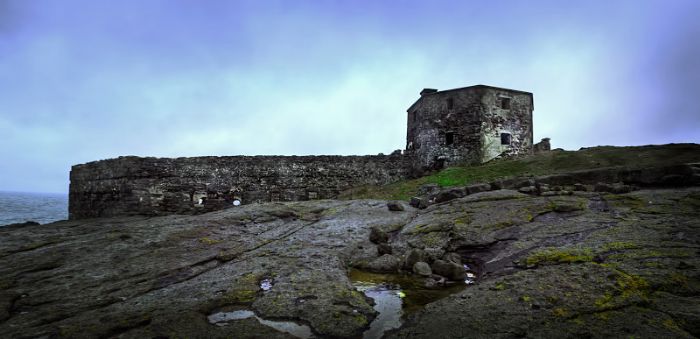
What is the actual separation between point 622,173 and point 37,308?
13.3 m

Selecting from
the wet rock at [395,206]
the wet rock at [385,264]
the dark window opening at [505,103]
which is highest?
the dark window opening at [505,103]

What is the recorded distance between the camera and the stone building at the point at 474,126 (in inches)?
934

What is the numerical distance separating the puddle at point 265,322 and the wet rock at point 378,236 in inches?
152

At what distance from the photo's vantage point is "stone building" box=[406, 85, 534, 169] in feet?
77.9

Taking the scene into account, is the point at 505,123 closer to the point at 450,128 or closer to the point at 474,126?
the point at 474,126

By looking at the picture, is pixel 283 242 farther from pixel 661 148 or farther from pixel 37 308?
pixel 661 148

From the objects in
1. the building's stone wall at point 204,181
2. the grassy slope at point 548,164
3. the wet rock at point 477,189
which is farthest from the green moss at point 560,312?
the building's stone wall at point 204,181

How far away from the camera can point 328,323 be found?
13.0ft

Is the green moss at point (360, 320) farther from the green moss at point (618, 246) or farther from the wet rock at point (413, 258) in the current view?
the green moss at point (618, 246)

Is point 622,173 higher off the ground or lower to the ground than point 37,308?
higher

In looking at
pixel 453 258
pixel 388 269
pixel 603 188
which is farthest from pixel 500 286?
pixel 603 188

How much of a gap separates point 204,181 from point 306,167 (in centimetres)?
583

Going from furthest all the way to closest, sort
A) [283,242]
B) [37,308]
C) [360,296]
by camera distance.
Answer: [283,242], [360,296], [37,308]

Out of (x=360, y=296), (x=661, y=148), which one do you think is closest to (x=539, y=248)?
(x=360, y=296)
